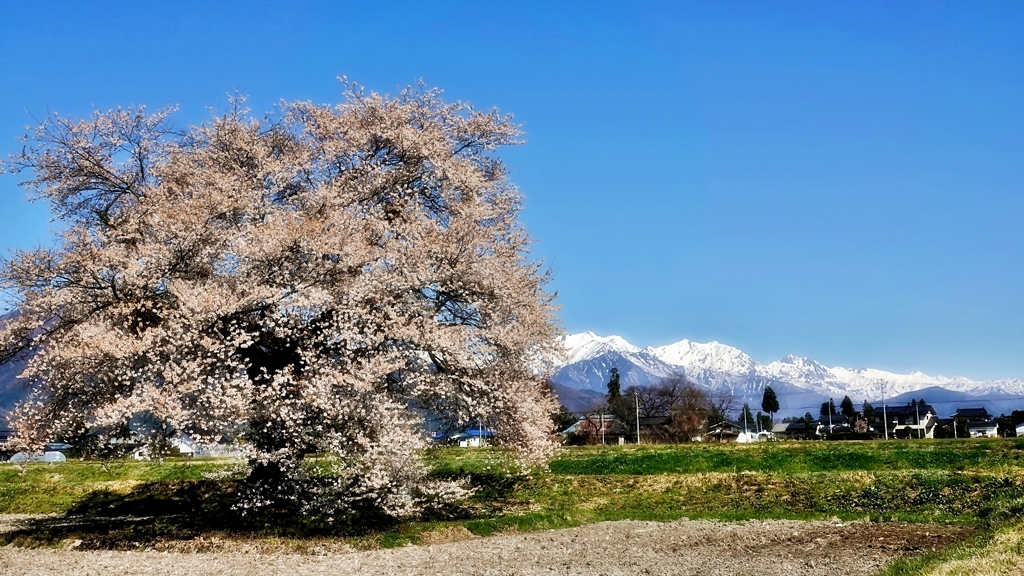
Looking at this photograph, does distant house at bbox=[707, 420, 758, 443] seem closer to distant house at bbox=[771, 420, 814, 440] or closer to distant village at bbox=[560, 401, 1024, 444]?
distant village at bbox=[560, 401, 1024, 444]

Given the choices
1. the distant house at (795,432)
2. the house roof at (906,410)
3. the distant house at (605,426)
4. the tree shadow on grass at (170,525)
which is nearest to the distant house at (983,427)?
the house roof at (906,410)

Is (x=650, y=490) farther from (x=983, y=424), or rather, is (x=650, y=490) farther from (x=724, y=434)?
(x=983, y=424)

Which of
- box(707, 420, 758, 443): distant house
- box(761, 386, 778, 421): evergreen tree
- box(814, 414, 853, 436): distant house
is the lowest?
box(707, 420, 758, 443): distant house

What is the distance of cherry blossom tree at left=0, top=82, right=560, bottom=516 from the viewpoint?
21.7m

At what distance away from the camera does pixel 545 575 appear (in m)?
15.9

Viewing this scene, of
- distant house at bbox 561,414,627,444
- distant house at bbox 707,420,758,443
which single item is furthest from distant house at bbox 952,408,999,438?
distant house at bbox 561,414,627,444

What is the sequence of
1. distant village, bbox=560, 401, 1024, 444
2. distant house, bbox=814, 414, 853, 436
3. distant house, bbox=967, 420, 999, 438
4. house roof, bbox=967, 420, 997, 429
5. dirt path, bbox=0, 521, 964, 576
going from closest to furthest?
1. dirt path, bbox=0, 521, 964, 576
2. distant village, bbox=560, 401, 1024, 444
3. distant house, bbox=814, 414, 853, 436
4. distant house, bbox=967, 420, 999, 438
5. house roof, bbox=967, 420, 997, 429

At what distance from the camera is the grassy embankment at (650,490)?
23.5m

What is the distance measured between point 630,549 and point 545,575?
382cm

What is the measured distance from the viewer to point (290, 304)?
2212 cm

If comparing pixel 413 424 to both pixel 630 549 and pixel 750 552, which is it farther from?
pixel 750 552

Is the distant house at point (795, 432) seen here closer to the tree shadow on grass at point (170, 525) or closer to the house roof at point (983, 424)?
the house roof at point (983, 424)

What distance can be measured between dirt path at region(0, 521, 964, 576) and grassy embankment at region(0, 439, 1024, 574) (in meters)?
1.61

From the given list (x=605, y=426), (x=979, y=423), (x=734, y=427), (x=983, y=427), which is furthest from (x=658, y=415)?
(x=979, y=423)
